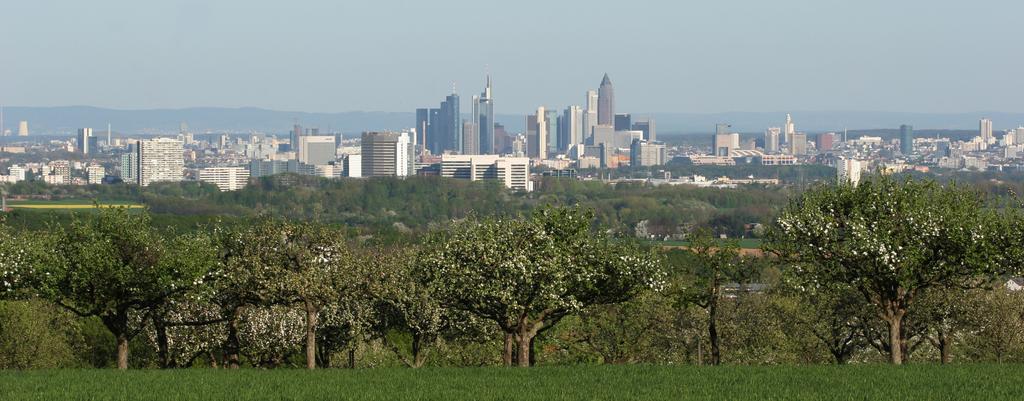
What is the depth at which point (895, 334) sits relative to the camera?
104 feet

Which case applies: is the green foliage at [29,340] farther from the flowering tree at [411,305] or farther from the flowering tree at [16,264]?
the flowering tree at [411,305]

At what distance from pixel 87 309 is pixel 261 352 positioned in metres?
7.24

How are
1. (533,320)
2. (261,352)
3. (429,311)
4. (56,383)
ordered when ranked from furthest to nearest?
(261,352), (429,311), (533,320), (56,383)

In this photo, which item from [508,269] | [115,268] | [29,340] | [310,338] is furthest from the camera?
[29,340]

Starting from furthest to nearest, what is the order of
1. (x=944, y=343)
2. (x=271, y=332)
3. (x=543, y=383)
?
(x=271, y=332), (x=944, y=343), (x=543, y=383)

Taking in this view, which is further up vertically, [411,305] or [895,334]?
[411,305]

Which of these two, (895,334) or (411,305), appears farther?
(411,305)

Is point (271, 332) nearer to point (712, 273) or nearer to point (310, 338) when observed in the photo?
point (310, 338)

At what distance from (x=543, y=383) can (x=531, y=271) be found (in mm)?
6341

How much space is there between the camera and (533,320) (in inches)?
1312

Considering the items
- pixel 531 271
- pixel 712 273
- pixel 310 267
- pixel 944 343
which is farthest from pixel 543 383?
pixel 944 343

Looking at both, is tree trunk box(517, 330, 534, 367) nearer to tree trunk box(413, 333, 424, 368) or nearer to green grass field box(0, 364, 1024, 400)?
green grass field box(0, 364, 1024, 400)

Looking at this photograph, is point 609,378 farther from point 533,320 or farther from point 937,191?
point 937,191

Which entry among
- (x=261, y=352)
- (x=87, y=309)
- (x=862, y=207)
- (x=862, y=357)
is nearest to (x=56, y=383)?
(x=87, y=309)
